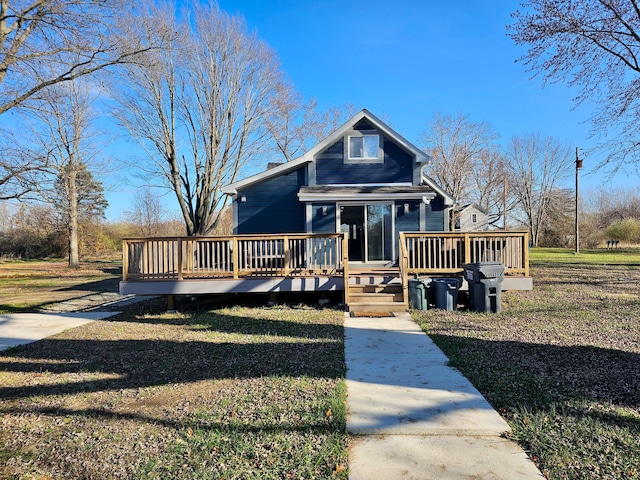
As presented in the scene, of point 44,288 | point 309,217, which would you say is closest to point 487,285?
point 309,217

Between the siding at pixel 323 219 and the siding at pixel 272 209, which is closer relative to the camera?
the siding at pixel 323 219

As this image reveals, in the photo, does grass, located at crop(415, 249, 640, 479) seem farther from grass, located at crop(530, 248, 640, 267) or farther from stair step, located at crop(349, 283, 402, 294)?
grass, located at crop(530, 248, 640, 267)

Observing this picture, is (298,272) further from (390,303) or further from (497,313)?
(497,313)

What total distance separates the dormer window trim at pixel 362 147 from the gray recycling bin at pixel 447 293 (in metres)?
5.31

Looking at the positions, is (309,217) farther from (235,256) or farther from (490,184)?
(490,184)

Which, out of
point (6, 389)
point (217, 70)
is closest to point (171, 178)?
point (217, 70)

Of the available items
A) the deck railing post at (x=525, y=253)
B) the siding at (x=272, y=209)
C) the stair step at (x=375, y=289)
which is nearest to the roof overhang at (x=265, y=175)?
the siding at (x=272, y=209)

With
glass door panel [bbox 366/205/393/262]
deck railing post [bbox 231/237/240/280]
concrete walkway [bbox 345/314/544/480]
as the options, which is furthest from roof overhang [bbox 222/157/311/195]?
concrete walkway [bbox 345/314/544/480]

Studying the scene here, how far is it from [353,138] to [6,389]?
35.4 feet

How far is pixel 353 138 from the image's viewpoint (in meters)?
12.7

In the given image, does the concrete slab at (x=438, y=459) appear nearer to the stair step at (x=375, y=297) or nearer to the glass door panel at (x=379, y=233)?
the stair step at (x=375, y=297)

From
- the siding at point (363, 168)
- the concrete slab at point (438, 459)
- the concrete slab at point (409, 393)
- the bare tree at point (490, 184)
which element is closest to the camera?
the concrete slab at point (438, 459)

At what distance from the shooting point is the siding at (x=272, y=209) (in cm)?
1266

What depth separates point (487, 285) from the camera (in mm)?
8141
